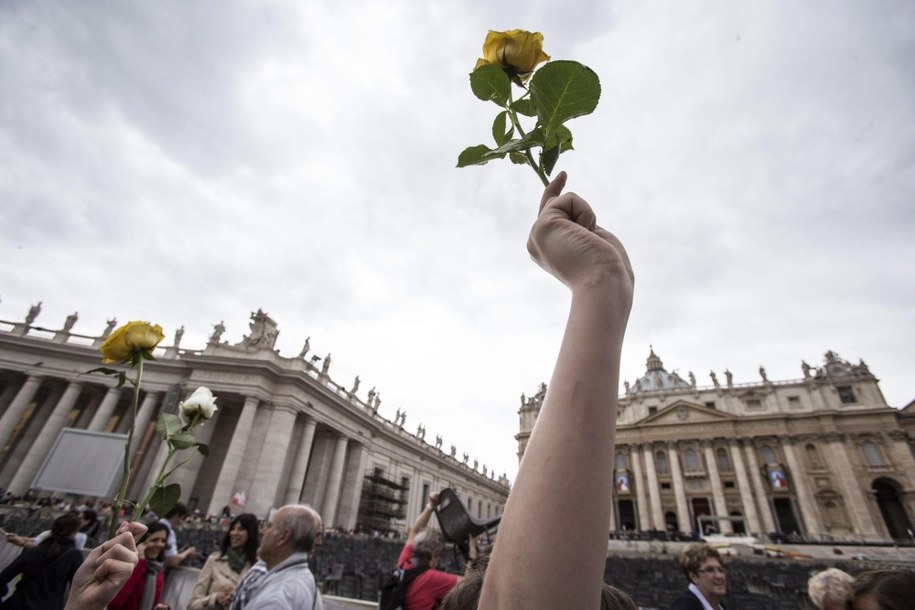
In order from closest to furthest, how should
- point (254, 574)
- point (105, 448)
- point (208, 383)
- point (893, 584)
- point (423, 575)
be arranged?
point (893, 584) → point (254, 574) → point (423, 575) → point (105, 448) → point (208, 383)

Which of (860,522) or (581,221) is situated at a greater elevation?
(860,522)

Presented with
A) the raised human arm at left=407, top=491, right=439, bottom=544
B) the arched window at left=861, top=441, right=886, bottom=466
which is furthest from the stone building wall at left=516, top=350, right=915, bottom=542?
the raised human arm at left=407, top=491, right=439, bottom=544

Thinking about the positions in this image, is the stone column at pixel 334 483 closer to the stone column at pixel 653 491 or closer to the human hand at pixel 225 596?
the human hand at pixel 225 596

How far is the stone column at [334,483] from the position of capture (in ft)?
84.4

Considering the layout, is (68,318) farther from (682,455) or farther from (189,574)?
(682,455)

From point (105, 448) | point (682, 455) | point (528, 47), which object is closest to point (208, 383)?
point (105, 448)

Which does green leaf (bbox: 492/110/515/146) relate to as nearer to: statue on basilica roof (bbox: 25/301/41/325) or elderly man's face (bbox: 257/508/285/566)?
elderly man's face (bbox: 257/508/285/566)

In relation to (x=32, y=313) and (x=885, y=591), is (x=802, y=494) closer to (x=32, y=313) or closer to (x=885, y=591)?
(x=885, y=591)

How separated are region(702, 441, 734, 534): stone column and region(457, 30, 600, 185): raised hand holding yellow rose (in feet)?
161

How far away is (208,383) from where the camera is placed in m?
23.2

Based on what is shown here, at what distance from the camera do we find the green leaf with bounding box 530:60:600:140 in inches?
38.1

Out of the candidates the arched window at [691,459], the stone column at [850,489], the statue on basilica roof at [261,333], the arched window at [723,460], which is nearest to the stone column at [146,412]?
the statue on basilica roof at [261,333]

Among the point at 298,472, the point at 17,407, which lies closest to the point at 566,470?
the point at 298,472

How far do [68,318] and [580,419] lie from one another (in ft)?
128
